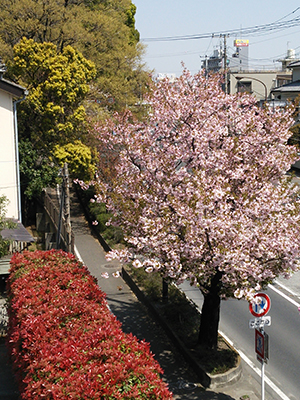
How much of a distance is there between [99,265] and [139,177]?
11048mm

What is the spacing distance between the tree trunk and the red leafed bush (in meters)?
3.28

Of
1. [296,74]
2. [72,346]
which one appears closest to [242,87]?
[296,74]

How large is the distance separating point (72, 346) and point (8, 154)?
49.1ft

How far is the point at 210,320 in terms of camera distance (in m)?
13.2

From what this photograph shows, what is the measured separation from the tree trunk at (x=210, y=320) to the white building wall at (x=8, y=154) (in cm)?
1184

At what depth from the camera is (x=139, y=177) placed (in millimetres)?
12875

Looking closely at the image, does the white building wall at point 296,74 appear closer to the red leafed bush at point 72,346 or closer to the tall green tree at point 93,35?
the tall green tree at point 93,35

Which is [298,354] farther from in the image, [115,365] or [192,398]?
[115,365]

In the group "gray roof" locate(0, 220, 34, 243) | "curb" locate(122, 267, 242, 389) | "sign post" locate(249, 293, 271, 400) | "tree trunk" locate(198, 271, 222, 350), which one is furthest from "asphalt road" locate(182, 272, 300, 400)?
"gray roof" locate(0, 220, 34, 243)

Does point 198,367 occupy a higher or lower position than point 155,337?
higher

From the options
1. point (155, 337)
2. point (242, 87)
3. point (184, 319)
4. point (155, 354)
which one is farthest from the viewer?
point (242, 87)

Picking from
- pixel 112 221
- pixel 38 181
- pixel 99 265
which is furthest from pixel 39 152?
pixel 112 221

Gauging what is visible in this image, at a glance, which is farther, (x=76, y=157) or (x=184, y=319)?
(x=76, y=157)

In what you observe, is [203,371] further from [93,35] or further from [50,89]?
[93,35]
